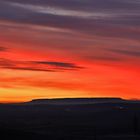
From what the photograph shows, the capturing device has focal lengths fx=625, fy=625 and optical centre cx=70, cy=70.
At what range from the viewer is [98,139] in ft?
241

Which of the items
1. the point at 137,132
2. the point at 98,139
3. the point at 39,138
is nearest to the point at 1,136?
the point at 39,138

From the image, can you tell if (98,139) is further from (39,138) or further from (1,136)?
(1,136)

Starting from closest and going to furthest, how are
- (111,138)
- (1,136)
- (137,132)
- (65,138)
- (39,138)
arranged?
(1,136) < (39,138) < (65,138) < (111,138) < (137,132)

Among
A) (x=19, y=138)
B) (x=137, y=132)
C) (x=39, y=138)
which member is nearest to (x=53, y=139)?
(x=39, y=138)

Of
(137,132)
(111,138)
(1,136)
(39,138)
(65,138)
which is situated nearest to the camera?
(1,136)

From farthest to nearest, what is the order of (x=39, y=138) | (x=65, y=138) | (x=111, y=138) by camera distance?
(x=111, y=138) → (x=65, y=138) → (x=39, y=138)

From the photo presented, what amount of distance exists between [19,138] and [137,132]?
27.0 meters

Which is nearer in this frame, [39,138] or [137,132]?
[39,138]

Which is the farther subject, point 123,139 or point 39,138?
point 123,139

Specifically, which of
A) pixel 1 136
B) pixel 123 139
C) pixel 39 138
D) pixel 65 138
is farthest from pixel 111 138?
pixel 1 136

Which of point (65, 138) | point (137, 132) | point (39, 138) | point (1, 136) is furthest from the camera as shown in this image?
point (137, 132)

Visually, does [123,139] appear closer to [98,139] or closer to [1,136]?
[98,139]

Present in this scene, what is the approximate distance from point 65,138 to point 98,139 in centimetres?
487

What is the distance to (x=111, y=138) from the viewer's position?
3012 inches
